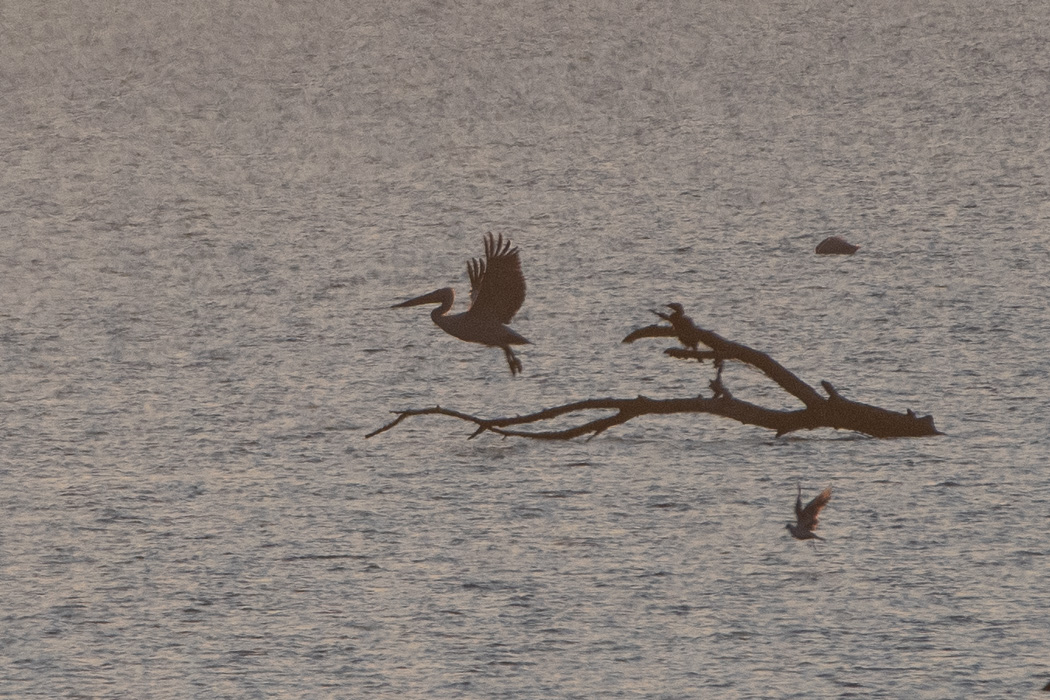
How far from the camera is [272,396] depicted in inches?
177

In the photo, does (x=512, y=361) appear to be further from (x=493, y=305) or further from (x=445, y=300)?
(x=445, y=300)

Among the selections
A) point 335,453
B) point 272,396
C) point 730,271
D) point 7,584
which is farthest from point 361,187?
point 7,584

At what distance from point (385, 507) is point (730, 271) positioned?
1.92 metres

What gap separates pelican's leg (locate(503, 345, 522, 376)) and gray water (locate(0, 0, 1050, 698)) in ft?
0.16

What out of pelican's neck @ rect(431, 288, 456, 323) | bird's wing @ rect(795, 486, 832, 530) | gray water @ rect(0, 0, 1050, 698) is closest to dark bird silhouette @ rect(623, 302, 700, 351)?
gray water @ rect(0, 0, 1050, 698)

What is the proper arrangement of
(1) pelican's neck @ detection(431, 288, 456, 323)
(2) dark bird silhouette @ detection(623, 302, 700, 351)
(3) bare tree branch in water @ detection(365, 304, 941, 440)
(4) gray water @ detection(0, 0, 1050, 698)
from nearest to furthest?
(4) gray water @ detection(0, 0, 1050, 698)
(3) bare tree branch in water @ detection(365, 304, 941, 440)
(2) dark bird silhouette @ detection(623, 302, 700, 351)
(1) pelican's neck @ detection(431, 288, 456, 323)

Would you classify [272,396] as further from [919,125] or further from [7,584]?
[919,125]

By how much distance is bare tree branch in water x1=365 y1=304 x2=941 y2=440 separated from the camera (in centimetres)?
418

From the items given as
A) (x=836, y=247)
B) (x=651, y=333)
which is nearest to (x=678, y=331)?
(x=651, y=333)

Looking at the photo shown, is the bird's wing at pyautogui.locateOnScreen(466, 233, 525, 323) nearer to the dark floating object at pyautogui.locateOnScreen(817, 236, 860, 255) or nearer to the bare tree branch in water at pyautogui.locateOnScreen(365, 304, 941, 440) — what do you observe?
the bare tree branch in water at pyautogui.locateOnScreen(365, 304, 941, 440)

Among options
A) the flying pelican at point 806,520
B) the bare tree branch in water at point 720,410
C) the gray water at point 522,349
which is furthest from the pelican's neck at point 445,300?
the flying pelican at point 806,520

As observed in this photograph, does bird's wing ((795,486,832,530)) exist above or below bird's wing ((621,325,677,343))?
below

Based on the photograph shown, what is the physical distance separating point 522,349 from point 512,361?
0.23 m

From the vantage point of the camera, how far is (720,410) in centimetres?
429
